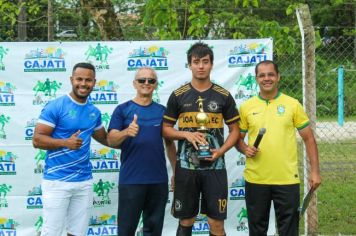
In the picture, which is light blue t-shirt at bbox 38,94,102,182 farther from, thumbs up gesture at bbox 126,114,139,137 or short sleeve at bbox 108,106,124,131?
thumbs up gesture at bbox 126,114,139,137

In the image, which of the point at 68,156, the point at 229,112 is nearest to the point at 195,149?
the point at 229,112

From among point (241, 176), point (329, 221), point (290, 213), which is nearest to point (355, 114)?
point (329, 221)

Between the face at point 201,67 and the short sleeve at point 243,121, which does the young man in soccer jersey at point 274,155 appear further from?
the face at point 201,67

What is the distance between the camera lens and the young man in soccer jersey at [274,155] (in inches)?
203

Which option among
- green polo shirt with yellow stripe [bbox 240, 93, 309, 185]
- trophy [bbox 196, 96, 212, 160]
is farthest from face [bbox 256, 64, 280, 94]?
trophy [bbox 196, 96, 212, 160]

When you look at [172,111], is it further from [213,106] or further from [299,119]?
[299,119]

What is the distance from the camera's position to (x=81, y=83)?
203 inches

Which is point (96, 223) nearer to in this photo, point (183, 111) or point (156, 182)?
point (156, 182)

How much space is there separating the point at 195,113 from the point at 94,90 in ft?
5.30

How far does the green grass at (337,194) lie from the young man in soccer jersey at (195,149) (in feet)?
6.85

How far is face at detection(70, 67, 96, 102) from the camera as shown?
5145mm

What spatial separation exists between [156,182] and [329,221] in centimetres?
294

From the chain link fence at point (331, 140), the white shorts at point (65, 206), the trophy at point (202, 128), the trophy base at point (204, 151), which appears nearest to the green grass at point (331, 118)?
the chain link fence at point (331, 140)

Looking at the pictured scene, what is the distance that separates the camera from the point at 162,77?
6.33 m
